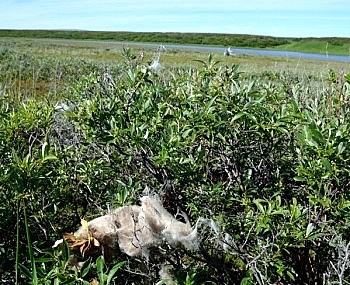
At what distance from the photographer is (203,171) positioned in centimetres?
266

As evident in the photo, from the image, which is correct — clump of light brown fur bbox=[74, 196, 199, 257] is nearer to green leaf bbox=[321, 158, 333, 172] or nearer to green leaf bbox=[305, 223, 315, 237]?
green leaf bbox=[305, 223, 315, 237]

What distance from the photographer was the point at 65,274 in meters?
1.82

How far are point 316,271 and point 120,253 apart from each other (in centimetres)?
107

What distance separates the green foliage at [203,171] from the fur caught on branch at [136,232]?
102mm

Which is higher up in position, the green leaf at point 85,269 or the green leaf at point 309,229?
the green leaf at point 309,229

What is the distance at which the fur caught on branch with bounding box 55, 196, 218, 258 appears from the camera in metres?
2.13

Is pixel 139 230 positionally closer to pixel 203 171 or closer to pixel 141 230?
pixel 141 230

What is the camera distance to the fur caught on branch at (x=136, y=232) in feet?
6.98

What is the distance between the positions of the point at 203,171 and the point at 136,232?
2.05ft

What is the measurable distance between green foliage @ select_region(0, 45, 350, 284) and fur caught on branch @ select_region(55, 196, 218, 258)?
10 centimetres

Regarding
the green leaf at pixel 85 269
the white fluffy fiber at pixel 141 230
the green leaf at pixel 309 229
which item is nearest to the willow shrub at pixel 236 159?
the green leaf at pixel 309 229

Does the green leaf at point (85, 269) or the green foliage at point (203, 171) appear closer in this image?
the green leaf at point (85, 269)

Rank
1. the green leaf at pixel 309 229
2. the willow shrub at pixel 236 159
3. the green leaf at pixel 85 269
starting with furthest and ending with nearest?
the willow shrub at pixel 236 159 < the green leaf at pixel 309 229 < the green leaf at pixel 85 269

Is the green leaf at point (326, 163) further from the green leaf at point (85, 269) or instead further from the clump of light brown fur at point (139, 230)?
the green leaf at point (85, 269)
